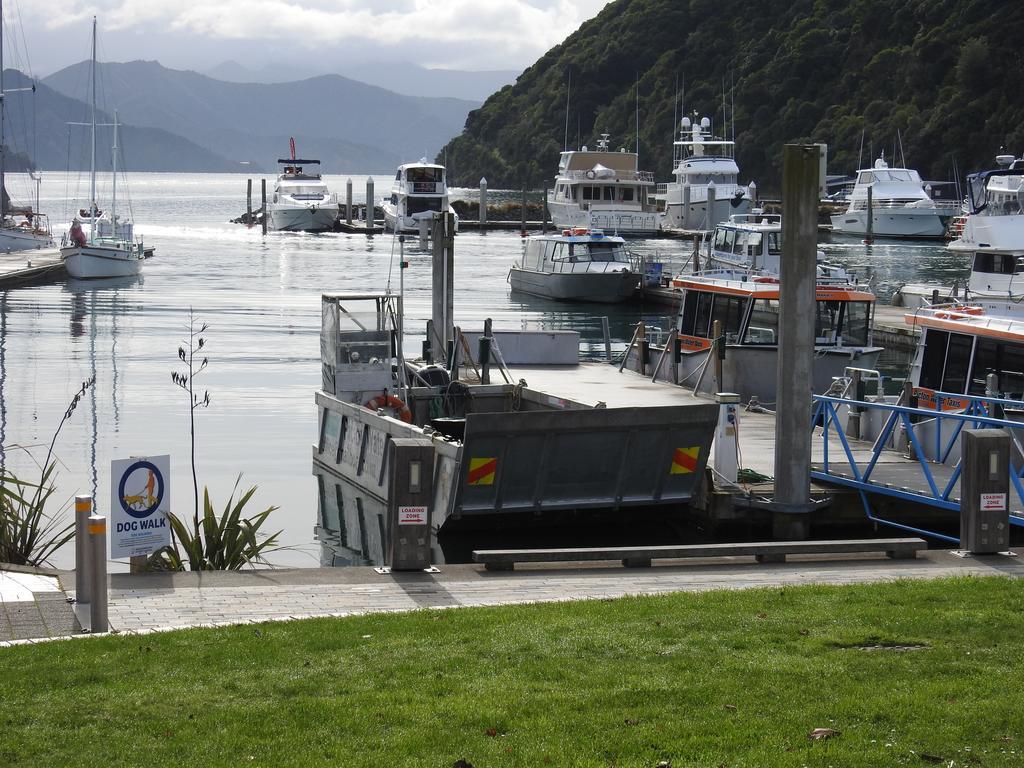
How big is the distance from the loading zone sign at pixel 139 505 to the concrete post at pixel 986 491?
717cm

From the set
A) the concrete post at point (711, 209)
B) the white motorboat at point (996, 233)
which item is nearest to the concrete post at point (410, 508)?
the white motorboat at point (996, 233)

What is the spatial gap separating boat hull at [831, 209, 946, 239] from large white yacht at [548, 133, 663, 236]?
20393 mm

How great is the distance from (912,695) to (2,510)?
9003mm

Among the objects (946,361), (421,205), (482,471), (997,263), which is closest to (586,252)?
(997,263)

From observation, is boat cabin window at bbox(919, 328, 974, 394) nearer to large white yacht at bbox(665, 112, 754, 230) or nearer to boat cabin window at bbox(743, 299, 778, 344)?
boat cabin window at bbox(743, 299, 778, 344)

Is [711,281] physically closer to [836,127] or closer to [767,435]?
[767,435]

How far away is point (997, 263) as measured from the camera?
38.0 metres

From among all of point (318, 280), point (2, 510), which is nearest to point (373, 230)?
point (318, 280)

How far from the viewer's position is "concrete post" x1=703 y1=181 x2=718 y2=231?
96.3m

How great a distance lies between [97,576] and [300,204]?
104 meters

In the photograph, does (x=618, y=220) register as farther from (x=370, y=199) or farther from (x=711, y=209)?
(x=370, y=199)

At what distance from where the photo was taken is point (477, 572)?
1216 cm

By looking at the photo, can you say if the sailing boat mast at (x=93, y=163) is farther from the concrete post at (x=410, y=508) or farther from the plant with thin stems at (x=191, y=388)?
the concrete post at (x=410, y=508)

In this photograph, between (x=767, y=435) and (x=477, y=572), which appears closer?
(x=477, y=572)
